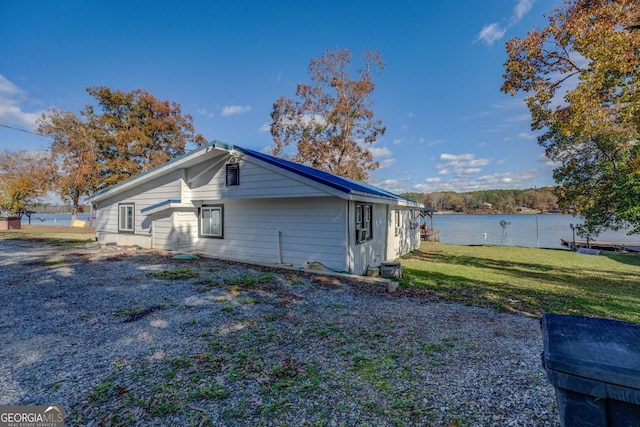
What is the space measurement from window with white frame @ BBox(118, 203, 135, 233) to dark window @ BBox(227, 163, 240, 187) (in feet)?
18.8

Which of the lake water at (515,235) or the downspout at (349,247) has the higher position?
the downspout at (349,247)

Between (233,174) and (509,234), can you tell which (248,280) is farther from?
(509,234)

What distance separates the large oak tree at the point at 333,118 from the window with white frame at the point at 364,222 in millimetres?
14836

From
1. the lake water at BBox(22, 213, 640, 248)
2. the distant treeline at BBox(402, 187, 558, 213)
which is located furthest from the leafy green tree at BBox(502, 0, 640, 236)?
the distant treeline at BBox(402, 187, 558, 213)

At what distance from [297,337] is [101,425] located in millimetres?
2178

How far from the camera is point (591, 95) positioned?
661 centimetres

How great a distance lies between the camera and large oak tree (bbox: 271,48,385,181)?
74.3ft

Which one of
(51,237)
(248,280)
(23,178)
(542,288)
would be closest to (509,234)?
(542,288)

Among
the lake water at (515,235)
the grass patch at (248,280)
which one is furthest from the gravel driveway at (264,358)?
the lake water at (515,235)

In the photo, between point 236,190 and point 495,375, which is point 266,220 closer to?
point 236,190

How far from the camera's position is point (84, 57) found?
14.5 m

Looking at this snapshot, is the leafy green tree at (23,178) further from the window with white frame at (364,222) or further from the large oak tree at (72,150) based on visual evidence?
the window with white frame at (364,222)

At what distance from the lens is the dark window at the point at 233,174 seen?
9422mm

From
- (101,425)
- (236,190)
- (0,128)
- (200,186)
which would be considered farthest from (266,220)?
(0,128)
